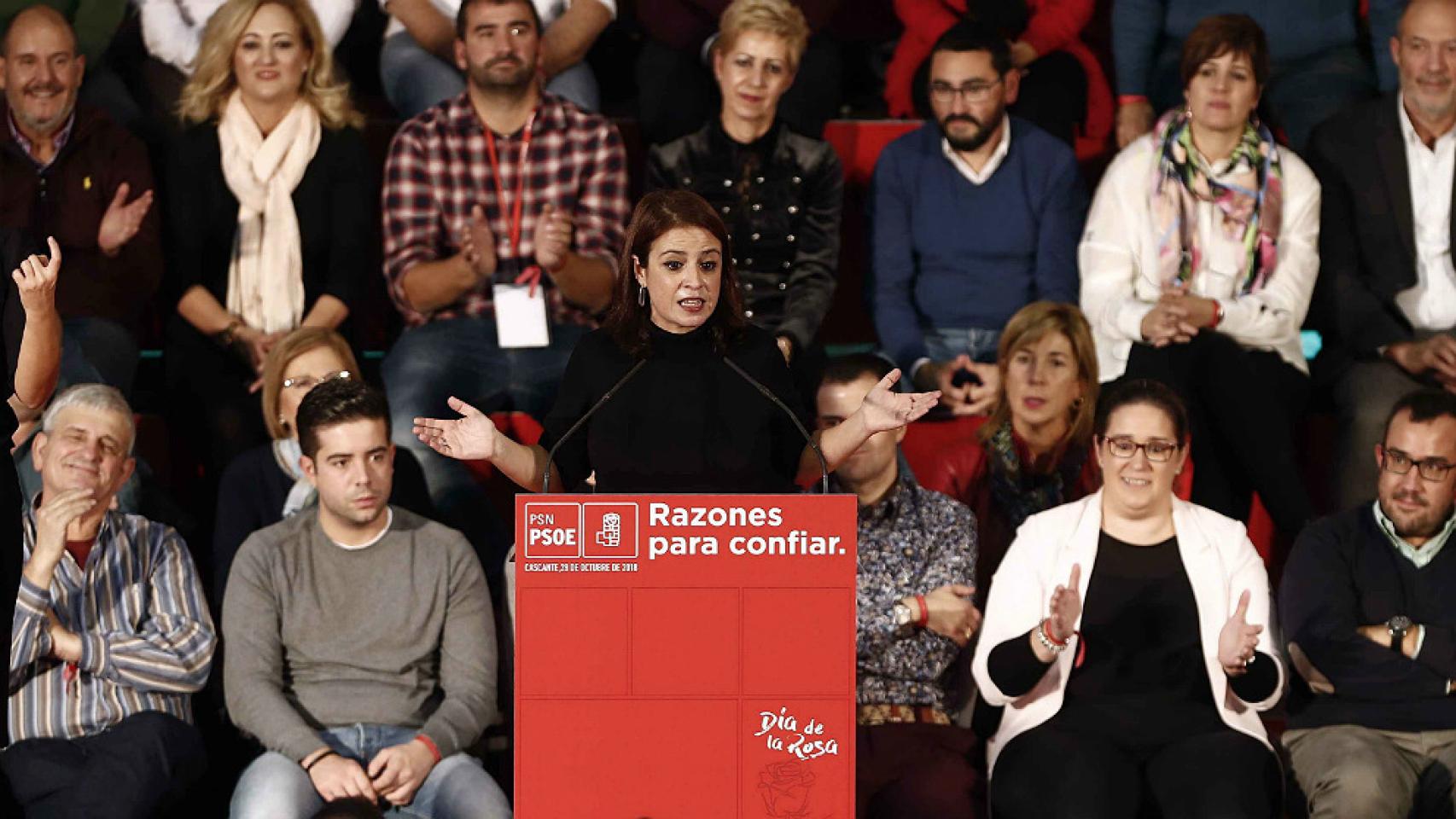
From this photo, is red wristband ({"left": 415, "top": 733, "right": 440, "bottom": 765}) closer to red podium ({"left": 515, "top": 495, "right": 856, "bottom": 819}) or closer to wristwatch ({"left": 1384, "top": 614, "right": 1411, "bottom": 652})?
red podium ({"left": 515, "top": 495, "right": 856, "bottom": 819})

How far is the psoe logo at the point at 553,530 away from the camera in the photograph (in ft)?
8.81

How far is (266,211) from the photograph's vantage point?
4.95 meters

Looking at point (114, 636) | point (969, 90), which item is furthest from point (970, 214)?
point (114, 636)

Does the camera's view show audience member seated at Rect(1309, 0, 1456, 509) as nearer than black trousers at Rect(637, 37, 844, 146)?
Yes

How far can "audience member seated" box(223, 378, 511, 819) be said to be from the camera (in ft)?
12.7

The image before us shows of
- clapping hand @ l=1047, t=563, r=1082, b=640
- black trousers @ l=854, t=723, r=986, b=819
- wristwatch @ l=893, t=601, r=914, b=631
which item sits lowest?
black trousers @ l=854, t=723, r=986, b=819

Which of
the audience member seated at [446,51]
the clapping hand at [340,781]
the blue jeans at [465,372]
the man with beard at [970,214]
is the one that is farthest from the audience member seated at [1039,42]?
the clapping hand at [340,781]

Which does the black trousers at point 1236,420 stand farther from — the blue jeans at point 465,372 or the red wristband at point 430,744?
the red wristband at point 430,744

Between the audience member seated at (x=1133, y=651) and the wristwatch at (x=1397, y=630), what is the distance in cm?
29

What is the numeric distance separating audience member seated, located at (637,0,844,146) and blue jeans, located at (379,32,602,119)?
6.4 inches

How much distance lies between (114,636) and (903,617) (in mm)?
1569

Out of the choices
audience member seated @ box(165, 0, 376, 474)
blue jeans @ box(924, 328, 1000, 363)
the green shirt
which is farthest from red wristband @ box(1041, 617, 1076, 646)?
audience member seated @ box(165, 0, 376, 474)

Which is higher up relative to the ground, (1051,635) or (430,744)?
(1051,635)

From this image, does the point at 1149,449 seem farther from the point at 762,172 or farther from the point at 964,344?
the point at 762,172
